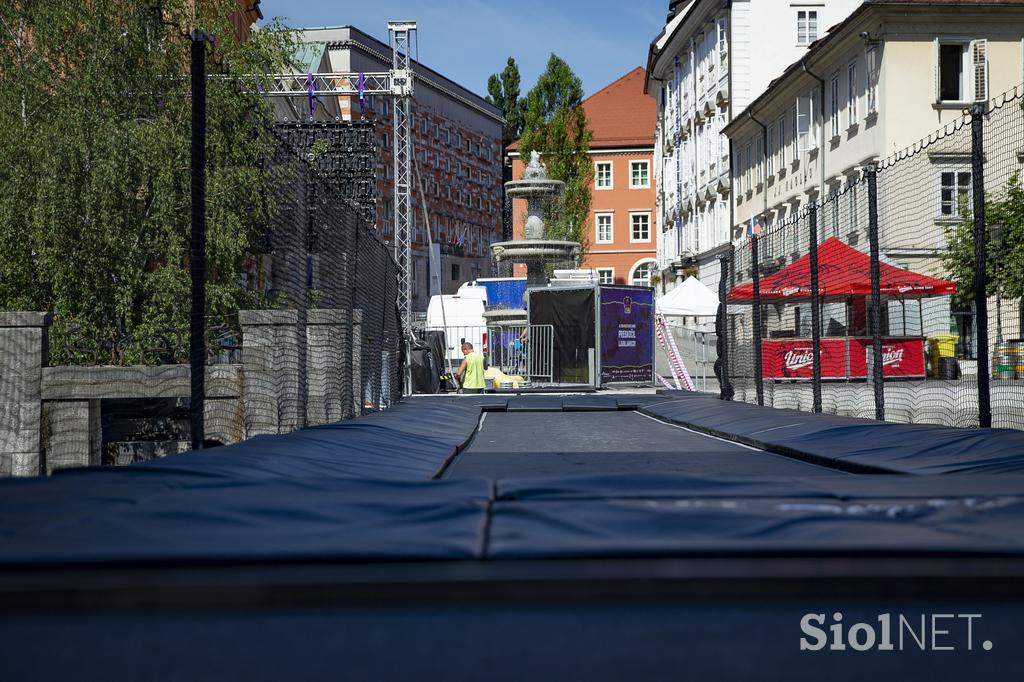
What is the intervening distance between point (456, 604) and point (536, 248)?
3145 centimetres

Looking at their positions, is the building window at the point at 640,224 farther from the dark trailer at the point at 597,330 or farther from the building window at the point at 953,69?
the dark trailer at the point at 597,330

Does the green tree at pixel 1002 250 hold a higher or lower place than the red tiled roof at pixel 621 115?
lower

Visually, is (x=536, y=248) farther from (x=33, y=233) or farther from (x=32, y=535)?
(x=32, y=535)

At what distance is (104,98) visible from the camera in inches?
936

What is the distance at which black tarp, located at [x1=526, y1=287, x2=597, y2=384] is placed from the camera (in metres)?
26.4

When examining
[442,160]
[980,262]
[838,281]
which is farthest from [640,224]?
[980,262]

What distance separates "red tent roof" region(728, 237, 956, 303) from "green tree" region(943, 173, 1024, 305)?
10.7 ft

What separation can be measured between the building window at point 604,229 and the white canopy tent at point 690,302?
45288 millimetres

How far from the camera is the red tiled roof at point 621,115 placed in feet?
254

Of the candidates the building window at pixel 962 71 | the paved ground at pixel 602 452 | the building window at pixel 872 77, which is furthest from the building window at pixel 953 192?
the building window at pixel 962 71

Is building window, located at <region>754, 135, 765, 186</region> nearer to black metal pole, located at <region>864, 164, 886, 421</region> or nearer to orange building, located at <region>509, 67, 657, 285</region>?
black metal pole, located at <region>864, 164, 886, 421</region>

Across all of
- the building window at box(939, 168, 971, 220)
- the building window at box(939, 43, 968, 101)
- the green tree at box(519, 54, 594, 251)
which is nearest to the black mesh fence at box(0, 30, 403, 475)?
the building window at box(939, 168, 971, 220)

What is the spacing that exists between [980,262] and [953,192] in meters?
3.07

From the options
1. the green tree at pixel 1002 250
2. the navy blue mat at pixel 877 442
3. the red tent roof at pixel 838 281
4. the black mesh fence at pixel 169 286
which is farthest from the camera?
the red tent roof at pixel 838 281
